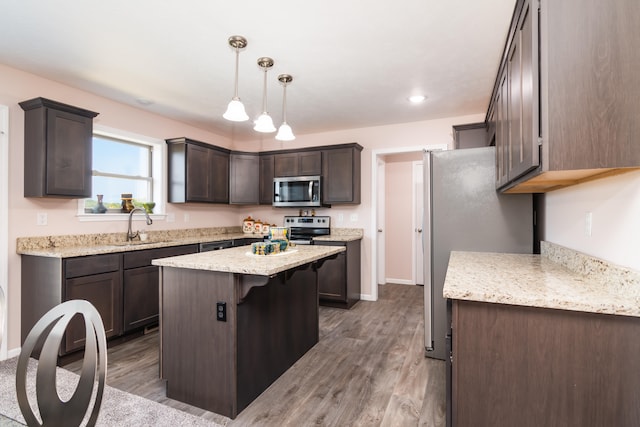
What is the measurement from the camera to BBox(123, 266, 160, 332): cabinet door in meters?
2.95

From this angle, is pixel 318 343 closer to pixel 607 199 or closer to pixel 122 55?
pixel 607 199

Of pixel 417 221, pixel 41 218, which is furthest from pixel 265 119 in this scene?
pixel 417 221

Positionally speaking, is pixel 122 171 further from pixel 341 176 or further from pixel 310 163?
pixel 341 176

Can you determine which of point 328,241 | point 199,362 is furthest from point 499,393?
point 328,241

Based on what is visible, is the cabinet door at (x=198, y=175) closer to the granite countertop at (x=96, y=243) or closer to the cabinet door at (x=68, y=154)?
the granite countertop at (x=96, y=243)

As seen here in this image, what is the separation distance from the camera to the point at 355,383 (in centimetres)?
227

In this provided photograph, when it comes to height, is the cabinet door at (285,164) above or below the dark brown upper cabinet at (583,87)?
above

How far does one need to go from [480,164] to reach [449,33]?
99 centimetres

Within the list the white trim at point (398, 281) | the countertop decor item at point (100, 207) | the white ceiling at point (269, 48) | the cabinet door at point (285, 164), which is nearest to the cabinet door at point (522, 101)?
the white ceiling at point (269, 48)

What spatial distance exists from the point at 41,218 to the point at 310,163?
9.80 ft

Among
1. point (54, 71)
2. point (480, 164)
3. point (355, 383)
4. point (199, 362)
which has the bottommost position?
point (355, 383)

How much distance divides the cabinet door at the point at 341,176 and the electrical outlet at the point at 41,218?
299 centimetres

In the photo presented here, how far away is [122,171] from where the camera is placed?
12.1 feet

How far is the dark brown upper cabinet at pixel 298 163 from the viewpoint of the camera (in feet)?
14.7
